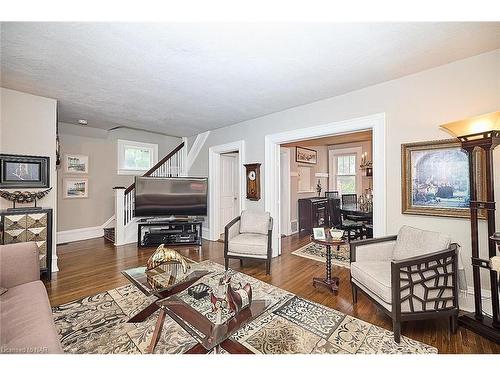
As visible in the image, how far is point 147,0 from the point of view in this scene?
1431mm

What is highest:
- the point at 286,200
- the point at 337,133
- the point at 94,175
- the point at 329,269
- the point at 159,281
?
the point at 337,133

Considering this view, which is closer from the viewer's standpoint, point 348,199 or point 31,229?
point 31,229

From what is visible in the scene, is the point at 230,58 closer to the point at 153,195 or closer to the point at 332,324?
the point at 332,324

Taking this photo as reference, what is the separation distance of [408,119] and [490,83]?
676 mm

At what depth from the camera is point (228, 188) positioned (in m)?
5.62

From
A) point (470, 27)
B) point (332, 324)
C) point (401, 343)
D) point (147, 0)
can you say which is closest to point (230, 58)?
point (147, 0)

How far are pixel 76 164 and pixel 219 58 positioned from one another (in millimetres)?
4666

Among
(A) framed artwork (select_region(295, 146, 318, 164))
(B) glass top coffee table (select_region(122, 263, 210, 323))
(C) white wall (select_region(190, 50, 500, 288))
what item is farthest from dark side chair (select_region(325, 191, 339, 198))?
(B) glass top coffee table (select_region(122, 263, 210, 323))

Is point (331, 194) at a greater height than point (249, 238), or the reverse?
point (331, 194)

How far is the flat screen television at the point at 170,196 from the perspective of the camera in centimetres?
466

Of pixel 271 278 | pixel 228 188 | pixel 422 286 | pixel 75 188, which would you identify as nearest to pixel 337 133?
pixel 422 286

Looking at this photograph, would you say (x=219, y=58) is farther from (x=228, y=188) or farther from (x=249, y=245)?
(x=228, y=188)

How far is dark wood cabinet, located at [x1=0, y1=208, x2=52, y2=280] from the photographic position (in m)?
2.71
